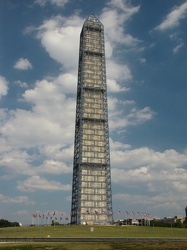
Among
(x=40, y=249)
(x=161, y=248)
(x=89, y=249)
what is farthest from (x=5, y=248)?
(x=161, y=248)

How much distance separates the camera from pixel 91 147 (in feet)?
582

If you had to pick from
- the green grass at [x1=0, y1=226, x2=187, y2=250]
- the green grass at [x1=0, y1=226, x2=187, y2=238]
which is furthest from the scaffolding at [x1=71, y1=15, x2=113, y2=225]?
the green grass at [x1=0, y1=226, x2=187, y2=250]

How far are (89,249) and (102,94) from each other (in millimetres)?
144537

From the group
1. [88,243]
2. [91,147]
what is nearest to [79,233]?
[88,243]

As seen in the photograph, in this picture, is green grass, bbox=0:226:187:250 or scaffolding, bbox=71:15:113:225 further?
scaffolding, bbox=71:15:113:225

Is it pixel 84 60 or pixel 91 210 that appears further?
pixel 84 60

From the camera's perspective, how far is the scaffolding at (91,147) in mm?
166000

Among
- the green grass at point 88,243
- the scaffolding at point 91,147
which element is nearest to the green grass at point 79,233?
the green grass at point 88,243

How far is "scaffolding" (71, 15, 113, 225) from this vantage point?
166 m

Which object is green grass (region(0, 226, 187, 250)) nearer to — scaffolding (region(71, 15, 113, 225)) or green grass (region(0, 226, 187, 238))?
green grass (region(0, 226, 187, 238))

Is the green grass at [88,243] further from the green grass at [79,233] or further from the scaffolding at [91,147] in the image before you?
the scaffolding at [91,147]

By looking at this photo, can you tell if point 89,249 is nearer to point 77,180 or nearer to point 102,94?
point 77,180

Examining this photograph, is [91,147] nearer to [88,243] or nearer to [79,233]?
[79,233]

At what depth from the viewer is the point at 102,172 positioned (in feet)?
574
